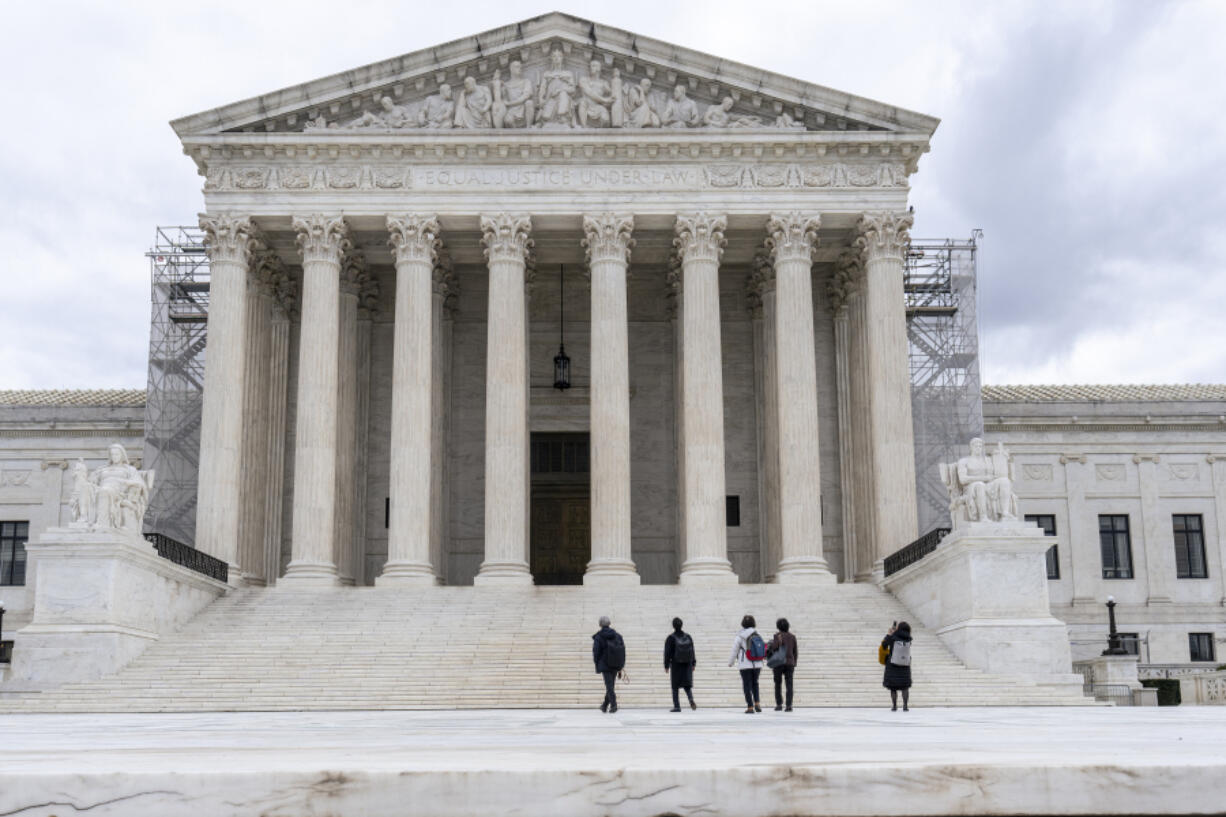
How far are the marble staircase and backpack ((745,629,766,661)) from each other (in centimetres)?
382

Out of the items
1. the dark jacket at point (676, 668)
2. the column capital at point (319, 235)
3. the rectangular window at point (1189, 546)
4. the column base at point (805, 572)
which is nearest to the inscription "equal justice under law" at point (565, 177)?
the column capital at point (319, 235)

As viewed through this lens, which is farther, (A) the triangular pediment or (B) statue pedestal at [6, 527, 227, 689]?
(A) the triangular pediment

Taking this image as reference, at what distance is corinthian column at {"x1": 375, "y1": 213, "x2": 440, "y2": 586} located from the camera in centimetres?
3700

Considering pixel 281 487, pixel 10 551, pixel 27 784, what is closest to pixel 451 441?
pixel 281 487

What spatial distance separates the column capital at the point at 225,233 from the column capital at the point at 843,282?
18.8 metres

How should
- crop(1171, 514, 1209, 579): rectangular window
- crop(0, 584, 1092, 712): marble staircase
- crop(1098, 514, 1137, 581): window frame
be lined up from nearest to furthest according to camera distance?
1. crop(0, 584, 1092, 712): marble staircase
2. crop(1171, 514, 1209, 579): rectangular window
3. crop(1098, 514, 1137, 581): window frame

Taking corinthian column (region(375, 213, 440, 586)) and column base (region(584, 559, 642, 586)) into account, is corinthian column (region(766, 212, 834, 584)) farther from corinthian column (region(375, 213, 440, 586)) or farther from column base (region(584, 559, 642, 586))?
corinthian column (region(375, 213, 440, 586))

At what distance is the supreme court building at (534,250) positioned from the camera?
37.5 metres

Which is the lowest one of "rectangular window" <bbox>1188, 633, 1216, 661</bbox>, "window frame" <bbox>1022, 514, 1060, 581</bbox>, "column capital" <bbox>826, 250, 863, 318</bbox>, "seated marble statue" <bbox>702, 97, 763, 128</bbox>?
"rectangular window" <bbox>1188, 633, 1216, 661</bbox>

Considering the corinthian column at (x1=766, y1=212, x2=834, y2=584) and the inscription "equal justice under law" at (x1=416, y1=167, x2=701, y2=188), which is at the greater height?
the inscription "equal justice under law" at (x1=416, y1=167, x2=701, y2=188)

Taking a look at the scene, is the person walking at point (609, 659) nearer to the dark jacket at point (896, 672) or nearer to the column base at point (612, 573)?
the dark jacket at point (896, 672)

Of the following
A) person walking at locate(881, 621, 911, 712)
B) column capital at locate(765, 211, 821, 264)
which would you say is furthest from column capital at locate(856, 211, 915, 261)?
person walking at locate(881, 621, 911, 712)

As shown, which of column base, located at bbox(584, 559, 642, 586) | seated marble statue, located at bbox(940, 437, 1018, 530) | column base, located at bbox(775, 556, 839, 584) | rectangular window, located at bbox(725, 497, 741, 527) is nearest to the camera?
seated marble statue, located at bbox(940, 437, 1018, 530)

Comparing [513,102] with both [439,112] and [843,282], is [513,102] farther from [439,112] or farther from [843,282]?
[843,282]
